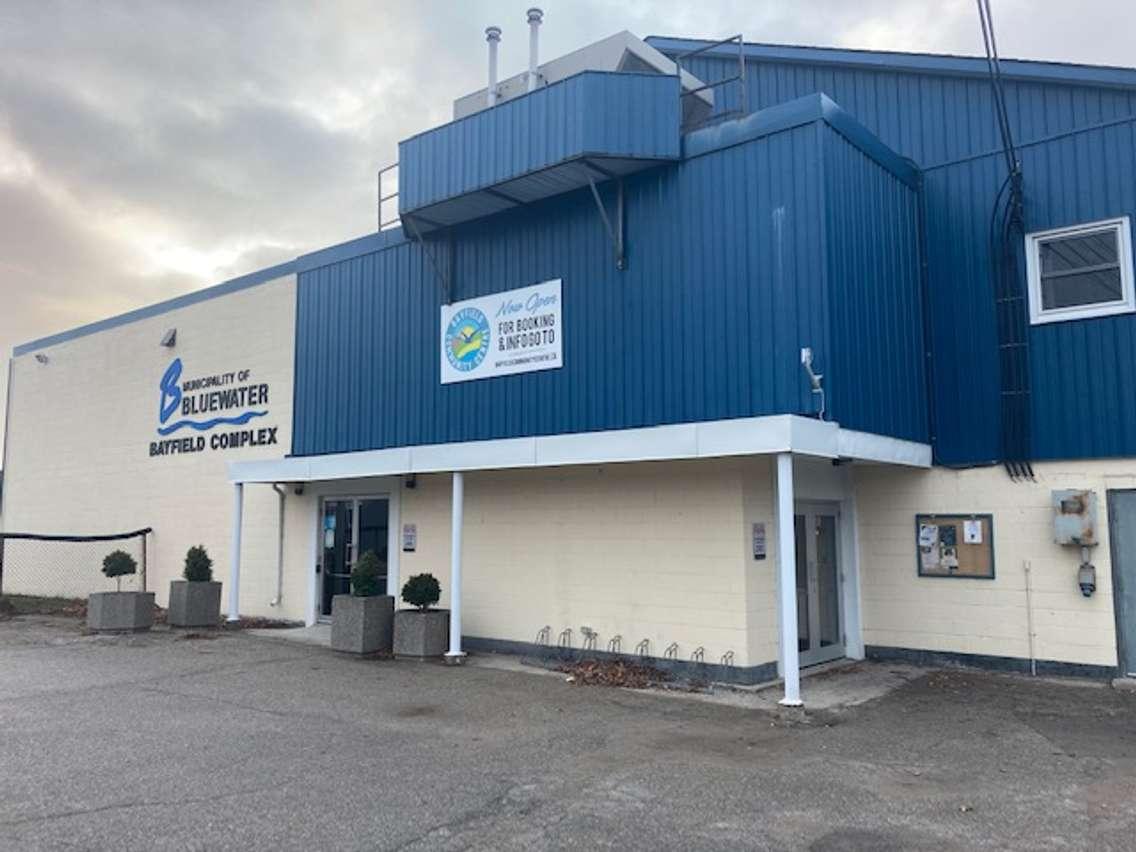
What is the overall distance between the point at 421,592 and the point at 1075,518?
7.98 meters

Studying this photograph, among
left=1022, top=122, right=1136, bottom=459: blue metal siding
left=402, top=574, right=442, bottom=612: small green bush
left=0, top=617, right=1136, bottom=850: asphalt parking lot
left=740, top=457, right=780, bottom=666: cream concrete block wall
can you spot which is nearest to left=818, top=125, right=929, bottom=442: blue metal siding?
left=740, top=457, right=780, bottom=666: cream concrete block wall

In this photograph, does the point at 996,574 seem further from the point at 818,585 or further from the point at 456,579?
the point at 456,579

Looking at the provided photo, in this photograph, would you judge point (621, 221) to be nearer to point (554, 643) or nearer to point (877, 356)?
point (877, 356)

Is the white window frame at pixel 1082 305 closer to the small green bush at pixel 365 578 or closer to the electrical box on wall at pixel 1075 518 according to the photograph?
the electrical box on wall at pixel 1075 518

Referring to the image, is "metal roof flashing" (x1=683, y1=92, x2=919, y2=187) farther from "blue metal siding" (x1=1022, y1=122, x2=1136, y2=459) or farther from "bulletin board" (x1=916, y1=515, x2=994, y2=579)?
"bulletin board" (x1=916, y1=515, x2=994, y2=579)

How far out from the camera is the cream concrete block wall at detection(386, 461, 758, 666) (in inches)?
410

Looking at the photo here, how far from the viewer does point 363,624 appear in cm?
1224

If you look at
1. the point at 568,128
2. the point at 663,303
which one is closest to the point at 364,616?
the point at 663,303

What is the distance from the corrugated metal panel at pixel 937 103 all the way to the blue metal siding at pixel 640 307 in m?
3.26

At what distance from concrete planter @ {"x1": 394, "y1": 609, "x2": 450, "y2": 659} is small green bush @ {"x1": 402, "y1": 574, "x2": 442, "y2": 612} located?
0.18 meters

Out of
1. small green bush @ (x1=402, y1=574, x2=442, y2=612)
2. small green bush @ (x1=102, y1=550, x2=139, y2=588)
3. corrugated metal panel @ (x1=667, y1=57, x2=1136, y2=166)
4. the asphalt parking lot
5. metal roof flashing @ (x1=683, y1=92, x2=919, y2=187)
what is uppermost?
corrugated metal panel @ (x1=667, y1=57, x2=1136, y2=166)

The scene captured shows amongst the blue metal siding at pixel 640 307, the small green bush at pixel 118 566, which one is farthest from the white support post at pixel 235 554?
the blue metal siding at pixel 640 307

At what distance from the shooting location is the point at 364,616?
40.2ft

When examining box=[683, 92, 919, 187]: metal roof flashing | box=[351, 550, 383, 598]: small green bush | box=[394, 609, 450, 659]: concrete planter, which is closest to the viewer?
box=[683, 92, 919, 187]: metal roof flashing
